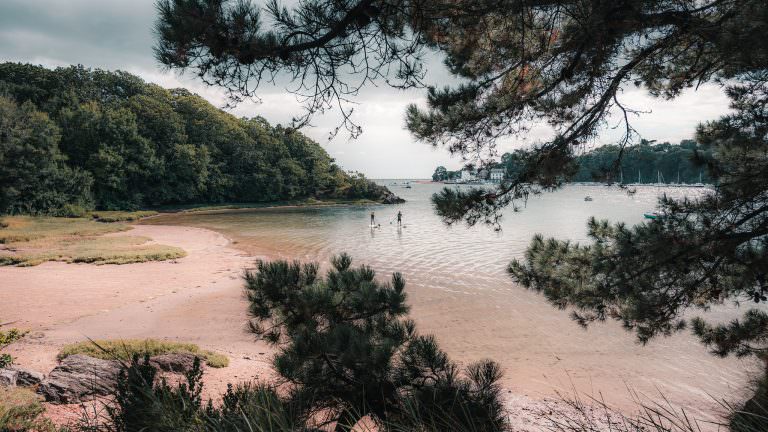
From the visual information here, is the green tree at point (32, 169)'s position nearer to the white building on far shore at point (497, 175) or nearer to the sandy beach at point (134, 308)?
the sandy beach at point (134, 308)

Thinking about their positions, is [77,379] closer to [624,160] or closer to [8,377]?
[8,377]

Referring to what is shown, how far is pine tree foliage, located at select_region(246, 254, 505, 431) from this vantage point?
261 cm

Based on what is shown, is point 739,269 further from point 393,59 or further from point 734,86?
point 393,59

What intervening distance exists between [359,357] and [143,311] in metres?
9.22

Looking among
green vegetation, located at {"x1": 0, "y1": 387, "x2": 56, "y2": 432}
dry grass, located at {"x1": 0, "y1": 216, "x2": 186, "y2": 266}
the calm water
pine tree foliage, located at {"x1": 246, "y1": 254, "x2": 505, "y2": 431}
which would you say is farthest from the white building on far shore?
dry grass, located at {"x1": 0, "y1": 216, "x2": 186, "y2": 266}

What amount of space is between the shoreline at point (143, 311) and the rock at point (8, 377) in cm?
74

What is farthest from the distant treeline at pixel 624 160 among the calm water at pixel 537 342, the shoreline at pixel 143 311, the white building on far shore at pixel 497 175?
the shoreline at pixel 143 311

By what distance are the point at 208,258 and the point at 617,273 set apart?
55.2ft

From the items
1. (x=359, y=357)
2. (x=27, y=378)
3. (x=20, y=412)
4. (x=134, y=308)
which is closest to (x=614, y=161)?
(x=359, y=357)

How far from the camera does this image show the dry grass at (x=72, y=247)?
50.0 feet

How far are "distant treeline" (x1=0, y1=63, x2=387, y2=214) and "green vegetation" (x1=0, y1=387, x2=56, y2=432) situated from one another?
70.9ft

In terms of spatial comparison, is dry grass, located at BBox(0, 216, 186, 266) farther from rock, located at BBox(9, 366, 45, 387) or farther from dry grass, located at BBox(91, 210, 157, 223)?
rock, located at BBox(9, 366, 45, 387)

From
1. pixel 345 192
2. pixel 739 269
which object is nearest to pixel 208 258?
pixel 739 269

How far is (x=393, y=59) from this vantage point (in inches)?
119
